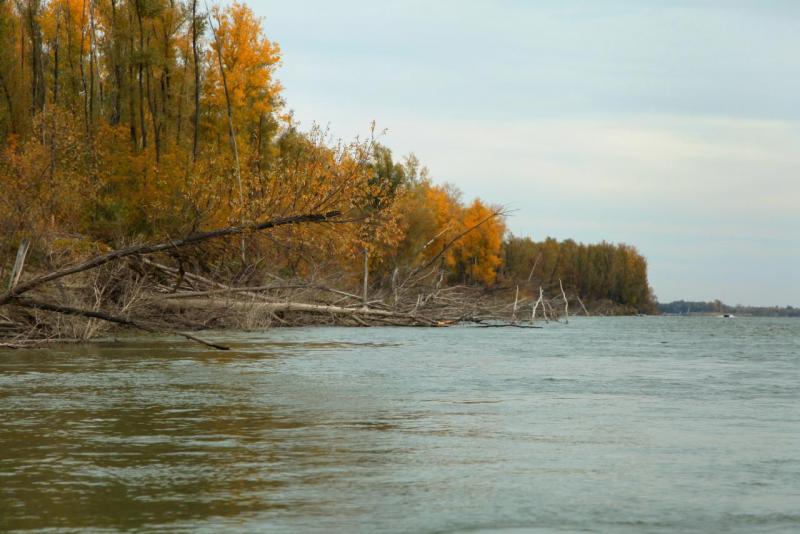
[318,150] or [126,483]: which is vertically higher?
[318,150]

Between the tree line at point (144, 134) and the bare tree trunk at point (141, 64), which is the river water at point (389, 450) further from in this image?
the bare tree trunk at point (141, 64)

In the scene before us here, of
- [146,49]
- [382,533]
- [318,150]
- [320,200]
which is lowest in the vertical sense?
[382,533]

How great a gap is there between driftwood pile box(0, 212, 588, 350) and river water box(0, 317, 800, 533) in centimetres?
244

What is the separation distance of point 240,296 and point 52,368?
1672cm

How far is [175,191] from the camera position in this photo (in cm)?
4738

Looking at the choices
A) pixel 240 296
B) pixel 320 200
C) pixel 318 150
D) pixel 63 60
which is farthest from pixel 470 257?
pixel 320 200

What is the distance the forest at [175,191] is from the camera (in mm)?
24000

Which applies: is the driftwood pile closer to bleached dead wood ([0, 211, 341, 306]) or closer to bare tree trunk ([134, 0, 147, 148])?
bleached dead wood ([0, 211, 341, 306])

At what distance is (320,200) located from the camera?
23078mm

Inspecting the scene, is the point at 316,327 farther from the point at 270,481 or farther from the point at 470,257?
the point at 470,257

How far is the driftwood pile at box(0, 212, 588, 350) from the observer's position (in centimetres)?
2372

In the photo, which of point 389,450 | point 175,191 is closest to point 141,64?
point 175,191

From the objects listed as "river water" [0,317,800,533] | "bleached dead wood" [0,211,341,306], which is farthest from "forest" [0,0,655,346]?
"river water" [0,317,800,533]

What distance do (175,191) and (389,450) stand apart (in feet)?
124
